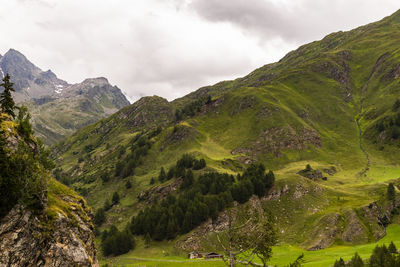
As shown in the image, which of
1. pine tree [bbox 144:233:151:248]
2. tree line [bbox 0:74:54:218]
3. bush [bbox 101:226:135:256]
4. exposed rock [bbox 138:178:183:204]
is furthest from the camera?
exposed rock [bbox 138:178:183:204]

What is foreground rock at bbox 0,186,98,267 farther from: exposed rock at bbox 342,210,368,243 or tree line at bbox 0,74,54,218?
exposed rock at bbox 342,210,368,243

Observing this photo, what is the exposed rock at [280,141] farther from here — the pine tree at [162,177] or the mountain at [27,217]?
the mountain at [27,217]

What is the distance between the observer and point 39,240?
1420 inches

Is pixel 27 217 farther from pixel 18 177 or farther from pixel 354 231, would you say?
pixel 354 231

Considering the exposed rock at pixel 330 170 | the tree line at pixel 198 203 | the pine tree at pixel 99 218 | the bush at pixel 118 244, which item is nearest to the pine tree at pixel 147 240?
the tree line at pixel 198 203

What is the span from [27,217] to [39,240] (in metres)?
3.78

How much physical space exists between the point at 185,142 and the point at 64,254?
159533 mm

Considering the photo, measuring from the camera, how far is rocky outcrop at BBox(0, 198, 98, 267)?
1267 inches

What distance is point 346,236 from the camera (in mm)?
84625

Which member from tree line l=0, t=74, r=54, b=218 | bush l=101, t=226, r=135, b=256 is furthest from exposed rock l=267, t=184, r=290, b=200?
tree line l=0, t=74, r=54, b=218

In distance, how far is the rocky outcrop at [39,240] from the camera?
32.2m

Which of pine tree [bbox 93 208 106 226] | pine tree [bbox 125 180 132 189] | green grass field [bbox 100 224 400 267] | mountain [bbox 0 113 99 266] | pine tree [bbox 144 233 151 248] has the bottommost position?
green grass field [bbox 100 224 400 267]

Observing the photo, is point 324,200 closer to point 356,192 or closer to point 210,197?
point 356,192

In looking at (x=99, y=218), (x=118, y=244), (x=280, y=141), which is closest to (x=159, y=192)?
(x=99, y=218)
